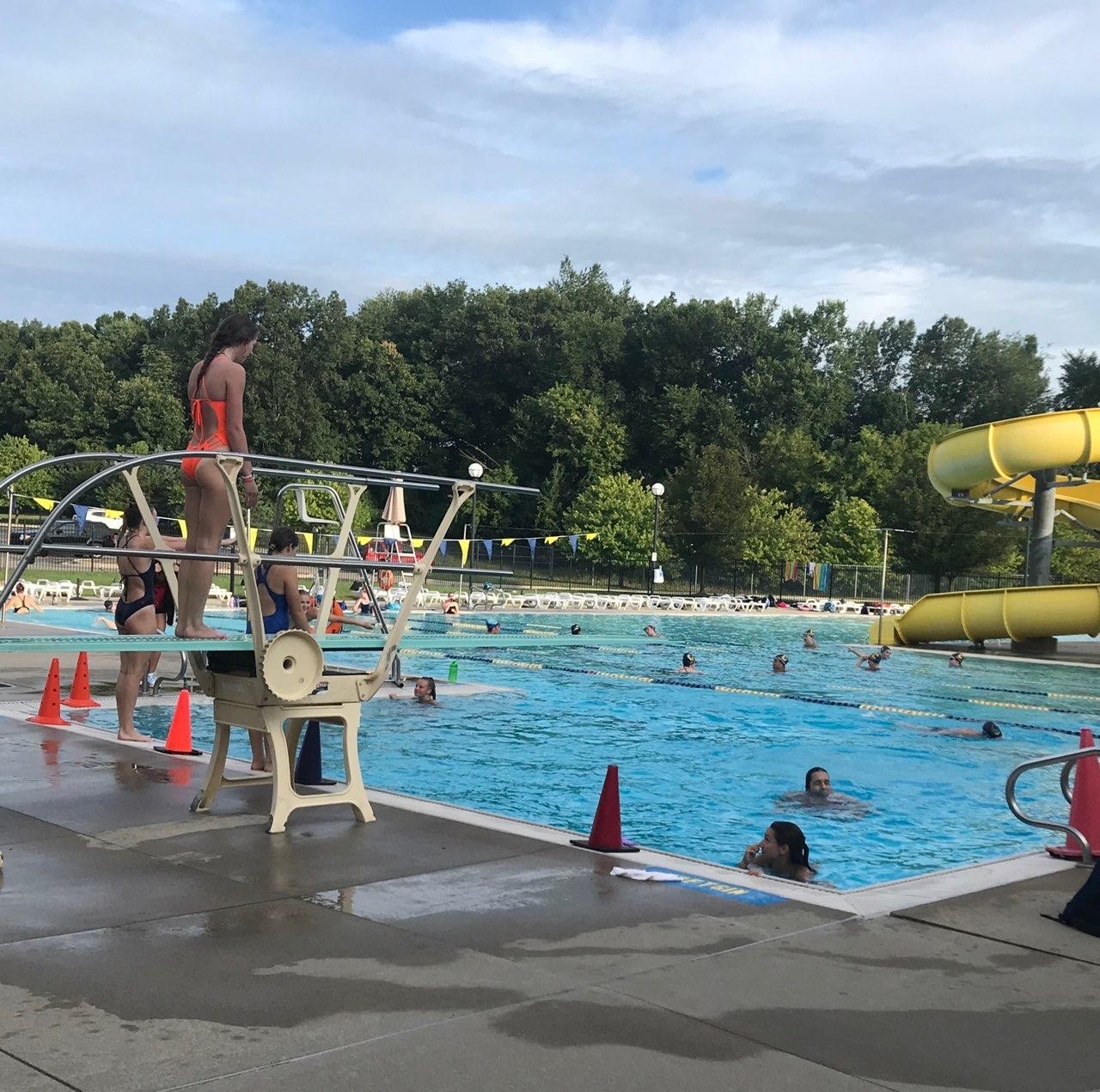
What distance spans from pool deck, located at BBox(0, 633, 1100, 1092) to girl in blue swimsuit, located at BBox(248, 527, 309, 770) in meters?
1.65

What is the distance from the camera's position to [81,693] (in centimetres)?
1357

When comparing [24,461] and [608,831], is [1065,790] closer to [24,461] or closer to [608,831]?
[608,831]

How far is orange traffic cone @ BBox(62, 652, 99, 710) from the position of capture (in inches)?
527

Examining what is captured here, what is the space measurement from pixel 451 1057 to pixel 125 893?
2.45 meters

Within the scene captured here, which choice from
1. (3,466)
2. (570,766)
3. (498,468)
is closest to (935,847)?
(570,766)

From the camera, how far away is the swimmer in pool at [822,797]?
42.7ft

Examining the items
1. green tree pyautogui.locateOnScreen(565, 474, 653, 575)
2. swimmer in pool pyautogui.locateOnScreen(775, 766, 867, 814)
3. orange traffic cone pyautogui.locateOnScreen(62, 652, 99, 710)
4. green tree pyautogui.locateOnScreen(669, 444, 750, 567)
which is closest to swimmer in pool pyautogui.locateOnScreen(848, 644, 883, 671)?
swimmer in pool pyautogui.locateOnScreen(775, 766, 867, 814)

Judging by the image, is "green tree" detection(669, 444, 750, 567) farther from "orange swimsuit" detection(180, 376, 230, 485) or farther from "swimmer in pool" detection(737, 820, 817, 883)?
"orange swimsuit" detection(180, 376, 230, 485)

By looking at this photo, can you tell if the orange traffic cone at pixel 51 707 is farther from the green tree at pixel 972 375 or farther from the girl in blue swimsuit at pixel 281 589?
the green tree at pixel 972 375

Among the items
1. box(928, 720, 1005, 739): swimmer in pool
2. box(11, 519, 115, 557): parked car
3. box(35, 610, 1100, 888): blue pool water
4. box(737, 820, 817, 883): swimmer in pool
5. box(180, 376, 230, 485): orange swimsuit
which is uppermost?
box(180, 376, 230, 485): orange swimsuit

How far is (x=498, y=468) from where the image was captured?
8481 centimetres

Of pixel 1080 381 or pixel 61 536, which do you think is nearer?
pixel 61 536

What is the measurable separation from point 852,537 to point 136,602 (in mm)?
56284

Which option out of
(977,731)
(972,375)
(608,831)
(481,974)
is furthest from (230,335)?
(972,375)
